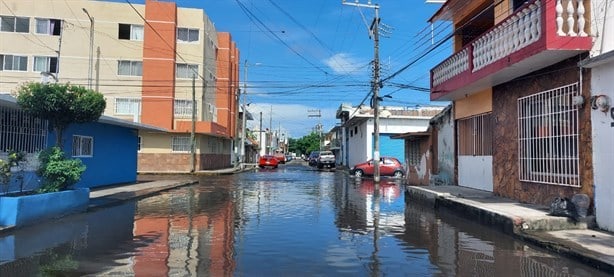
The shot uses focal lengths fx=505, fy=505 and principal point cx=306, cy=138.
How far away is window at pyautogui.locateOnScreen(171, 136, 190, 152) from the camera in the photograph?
41.3m

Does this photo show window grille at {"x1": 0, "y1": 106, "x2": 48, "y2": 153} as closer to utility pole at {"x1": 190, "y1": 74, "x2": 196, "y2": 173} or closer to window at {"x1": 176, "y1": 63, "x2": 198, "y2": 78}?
utility pole at {"x1": 190, "y1": 74, "x2": 196, "y2": 173}

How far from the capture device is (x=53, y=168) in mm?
12688

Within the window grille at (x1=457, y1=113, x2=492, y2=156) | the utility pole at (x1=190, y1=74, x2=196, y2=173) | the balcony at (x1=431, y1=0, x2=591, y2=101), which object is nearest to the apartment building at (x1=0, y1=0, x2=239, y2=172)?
the utility pole at (x1=190, y1=74, x2=196, y2=173)

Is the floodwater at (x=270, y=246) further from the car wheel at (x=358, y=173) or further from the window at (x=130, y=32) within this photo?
the window at (x=130, y=32)

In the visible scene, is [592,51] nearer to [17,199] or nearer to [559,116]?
[559,116]

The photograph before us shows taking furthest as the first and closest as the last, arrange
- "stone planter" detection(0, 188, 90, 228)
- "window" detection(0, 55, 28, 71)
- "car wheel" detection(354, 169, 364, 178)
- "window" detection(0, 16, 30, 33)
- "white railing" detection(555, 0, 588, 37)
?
"window" detection(0, 16, 30, 33) → "window" detection(0, 55, 28, 71) → "car wheel" detection(354, 169, 364, 178) → "stone planter" detection(0, 188, 90, 228) → "white railing" detection(555, 0, 588, 37)

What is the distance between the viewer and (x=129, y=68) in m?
40.9

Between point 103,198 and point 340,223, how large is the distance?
9183mm

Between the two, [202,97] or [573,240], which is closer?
[573,240]

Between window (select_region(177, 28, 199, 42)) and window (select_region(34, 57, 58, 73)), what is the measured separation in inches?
388

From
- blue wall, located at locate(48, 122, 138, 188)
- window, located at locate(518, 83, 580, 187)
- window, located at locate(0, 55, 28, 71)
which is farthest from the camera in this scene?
window, located at locate(0, 55, 28, 71)

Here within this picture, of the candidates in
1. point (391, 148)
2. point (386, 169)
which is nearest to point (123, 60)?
point (386, 169)

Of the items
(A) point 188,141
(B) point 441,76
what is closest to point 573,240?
(B) point 441,76

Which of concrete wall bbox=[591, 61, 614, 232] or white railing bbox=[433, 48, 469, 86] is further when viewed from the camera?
white railing bbox=[433, 48, 469, 86]
